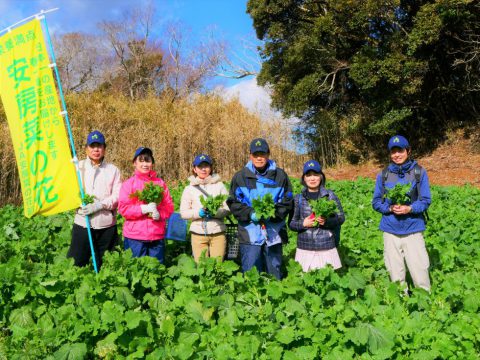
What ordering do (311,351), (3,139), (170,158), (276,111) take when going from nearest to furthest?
(311,351) < (3,139) < (170,158) < (276,111)

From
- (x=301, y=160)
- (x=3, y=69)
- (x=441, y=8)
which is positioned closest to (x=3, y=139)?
(x=3, y=69)

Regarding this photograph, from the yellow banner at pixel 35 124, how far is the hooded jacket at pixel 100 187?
134mm

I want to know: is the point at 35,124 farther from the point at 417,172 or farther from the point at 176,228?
the point at 417,172

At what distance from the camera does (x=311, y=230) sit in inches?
159

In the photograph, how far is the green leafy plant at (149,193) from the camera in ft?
13.4

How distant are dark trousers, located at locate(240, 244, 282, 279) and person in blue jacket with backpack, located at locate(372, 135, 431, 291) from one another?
113cm

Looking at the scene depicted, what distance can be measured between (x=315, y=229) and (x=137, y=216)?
5.75ft

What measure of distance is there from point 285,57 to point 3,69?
15683 mm

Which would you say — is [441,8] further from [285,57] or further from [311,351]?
[311,351]

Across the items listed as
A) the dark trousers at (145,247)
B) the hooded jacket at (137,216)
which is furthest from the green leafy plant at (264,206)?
the dark trousers at (145,247)

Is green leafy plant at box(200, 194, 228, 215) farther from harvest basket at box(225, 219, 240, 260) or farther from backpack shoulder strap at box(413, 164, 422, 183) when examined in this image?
backpack shoulder strap at box(413, 164, 422, 183)

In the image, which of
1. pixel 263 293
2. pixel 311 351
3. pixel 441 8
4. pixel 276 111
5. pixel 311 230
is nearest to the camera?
pixel 311 351

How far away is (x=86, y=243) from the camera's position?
442 cm

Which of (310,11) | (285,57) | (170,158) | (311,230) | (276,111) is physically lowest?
(311,230)
